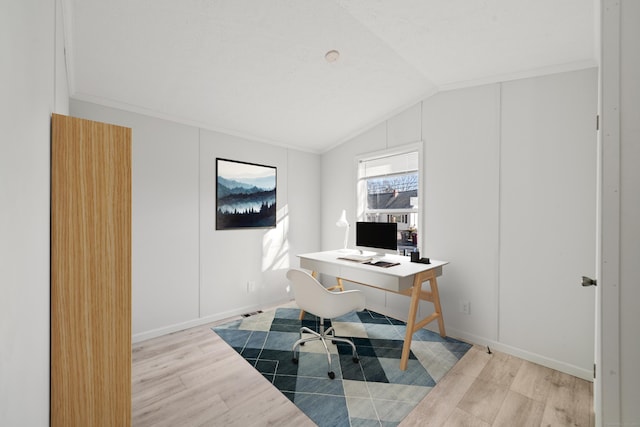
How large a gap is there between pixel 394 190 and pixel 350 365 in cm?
212

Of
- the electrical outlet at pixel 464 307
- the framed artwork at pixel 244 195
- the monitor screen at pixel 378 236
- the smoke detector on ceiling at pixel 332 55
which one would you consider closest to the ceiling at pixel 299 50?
the smoke detector on ceiling at pixel 332 55

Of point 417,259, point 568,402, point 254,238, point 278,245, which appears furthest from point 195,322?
point 568,402

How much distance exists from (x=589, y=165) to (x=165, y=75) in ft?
11.7

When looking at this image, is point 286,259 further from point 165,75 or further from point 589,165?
point 589,165

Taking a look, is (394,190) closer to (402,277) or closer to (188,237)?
(402,277)

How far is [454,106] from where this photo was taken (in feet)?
A: 9.45

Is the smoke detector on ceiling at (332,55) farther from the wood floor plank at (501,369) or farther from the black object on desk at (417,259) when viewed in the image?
the wood floor plank at (501,369)

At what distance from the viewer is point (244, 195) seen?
3543 millimetres

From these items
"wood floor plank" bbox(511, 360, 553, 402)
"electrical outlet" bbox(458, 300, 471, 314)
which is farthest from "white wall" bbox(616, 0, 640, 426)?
"electrical outlet" bbox(458, 300, 471, 314)

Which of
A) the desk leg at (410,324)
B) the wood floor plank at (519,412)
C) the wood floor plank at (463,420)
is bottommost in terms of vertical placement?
the wood floor plank at (519,412)

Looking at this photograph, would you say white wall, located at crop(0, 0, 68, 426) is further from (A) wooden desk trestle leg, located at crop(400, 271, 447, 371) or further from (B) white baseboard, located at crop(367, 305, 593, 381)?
(B) white baseboard, located at crop(367, 305, 593, 381)

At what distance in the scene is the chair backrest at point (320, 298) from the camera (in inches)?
87.4

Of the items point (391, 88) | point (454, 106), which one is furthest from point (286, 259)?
point (454, 106)

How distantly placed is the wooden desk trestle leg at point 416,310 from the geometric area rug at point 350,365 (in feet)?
0.36
